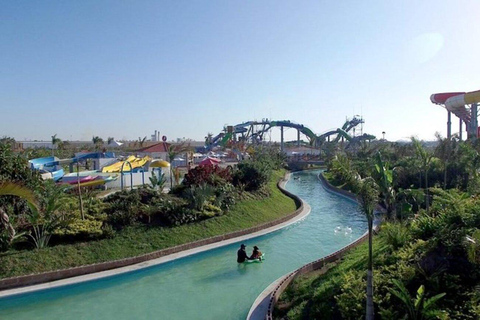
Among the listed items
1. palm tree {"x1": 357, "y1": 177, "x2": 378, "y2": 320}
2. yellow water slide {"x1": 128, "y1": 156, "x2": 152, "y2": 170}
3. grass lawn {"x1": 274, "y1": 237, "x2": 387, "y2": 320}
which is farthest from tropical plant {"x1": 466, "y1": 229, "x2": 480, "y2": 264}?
yellow water slide {"x1": 128, "y1": 156, "x2": 152, "y2": 170}

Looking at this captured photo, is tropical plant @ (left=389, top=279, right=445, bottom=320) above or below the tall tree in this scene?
below

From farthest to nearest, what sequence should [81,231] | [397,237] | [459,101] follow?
[459,101] → [81,231] → [397,237]

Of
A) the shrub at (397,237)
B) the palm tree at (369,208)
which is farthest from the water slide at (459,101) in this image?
the palm tree at (369,208)

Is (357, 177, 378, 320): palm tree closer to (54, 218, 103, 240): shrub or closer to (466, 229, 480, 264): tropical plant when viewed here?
(466, 229, 480, 264): tropical plant

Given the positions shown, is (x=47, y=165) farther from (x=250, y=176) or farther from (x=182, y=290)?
(x=182, y=290)

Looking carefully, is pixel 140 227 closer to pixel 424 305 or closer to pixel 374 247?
pixel 374 247

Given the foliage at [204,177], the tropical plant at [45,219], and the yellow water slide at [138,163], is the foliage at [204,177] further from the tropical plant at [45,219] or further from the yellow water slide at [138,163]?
the yellow water slide at [138,163]

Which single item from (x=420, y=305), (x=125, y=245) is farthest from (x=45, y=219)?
(x=420, y=305)
